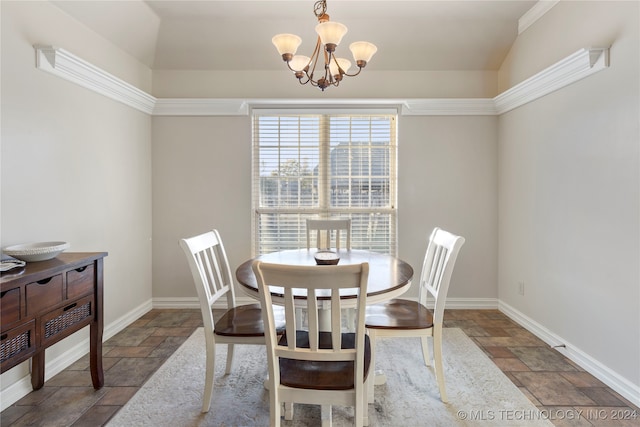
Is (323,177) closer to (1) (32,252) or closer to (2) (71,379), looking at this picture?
(1) (32,252)

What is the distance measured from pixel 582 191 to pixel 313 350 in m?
2.24

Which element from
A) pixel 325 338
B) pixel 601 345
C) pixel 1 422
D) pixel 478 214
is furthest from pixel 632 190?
pixel 1 422

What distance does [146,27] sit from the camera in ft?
9.86

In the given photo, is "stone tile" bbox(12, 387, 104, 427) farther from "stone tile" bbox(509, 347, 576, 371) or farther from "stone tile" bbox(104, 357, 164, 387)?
"stone tile" bbox(509, 347, 576, 371)

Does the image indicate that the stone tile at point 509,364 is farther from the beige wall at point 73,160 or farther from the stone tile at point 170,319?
the beige wall at point 73,160

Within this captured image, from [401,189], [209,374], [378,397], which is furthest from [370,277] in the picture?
[401,189]

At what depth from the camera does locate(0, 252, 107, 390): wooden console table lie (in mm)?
1502

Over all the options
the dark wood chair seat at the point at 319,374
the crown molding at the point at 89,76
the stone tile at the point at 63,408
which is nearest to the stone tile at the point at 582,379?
the dark wood chair seat at the point at 319,374

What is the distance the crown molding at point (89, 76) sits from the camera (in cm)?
213

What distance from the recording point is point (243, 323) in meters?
1.91

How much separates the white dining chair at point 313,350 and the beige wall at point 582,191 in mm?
1795

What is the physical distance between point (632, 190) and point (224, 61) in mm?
3482

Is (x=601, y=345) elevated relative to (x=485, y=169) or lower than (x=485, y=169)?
lower

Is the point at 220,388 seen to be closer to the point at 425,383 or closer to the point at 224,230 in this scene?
the point at 425,383
